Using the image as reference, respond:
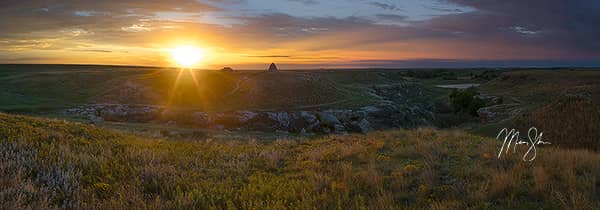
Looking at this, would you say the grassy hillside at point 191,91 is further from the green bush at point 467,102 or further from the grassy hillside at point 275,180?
the grassy hillside at point 275,180

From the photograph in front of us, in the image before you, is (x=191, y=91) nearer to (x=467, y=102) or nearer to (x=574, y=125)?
(x=467, y=102)

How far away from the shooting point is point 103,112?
39.2m

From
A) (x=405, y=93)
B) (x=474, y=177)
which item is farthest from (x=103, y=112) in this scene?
(x=405, y=93)

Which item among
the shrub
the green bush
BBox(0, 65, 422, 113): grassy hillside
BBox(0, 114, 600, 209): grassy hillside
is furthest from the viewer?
the green bush

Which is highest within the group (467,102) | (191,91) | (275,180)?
(275,180)

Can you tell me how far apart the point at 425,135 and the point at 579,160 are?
7.46m

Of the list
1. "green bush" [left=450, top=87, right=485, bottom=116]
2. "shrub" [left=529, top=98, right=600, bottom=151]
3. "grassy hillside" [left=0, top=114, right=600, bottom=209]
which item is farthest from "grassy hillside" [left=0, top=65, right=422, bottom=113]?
"grassy hillside" [left=0, top=114, right=600, bottom=209]

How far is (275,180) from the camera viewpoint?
7363mm

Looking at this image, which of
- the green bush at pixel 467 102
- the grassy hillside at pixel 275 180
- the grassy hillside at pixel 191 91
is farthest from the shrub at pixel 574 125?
the green bush at pixel 467 102

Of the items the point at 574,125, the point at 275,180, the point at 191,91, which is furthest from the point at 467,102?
the point at 275,180

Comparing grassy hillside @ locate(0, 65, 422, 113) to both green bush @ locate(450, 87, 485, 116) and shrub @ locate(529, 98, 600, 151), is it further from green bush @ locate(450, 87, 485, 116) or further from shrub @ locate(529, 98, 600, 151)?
shrub @ locate(529, 98, 600, 151)

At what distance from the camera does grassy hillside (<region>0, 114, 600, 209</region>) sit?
568 cm

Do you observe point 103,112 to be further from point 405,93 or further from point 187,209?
point 405,93

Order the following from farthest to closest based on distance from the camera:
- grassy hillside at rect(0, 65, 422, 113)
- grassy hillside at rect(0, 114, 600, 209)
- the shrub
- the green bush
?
the green bush
grassy hillside at rect(0, 65, 422, 113)
the shrub
grassy hillside at rect(0, 114, 600, 209)
